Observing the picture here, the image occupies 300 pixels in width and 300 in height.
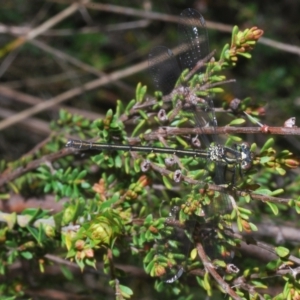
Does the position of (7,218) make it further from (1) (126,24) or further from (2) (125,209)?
(1) (126,24)

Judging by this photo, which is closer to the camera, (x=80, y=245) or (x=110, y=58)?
(x=80, y=245)

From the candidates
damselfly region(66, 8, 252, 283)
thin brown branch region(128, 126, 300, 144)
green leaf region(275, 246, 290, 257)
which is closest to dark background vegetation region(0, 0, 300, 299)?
damselfly region(66, 8, 252, 283)

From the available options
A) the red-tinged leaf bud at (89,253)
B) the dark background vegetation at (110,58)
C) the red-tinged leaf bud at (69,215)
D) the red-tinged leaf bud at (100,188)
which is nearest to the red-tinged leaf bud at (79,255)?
the red-tinged leaf bud at (89,253)

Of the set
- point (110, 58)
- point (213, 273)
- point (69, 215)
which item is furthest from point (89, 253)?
point (110, 58)

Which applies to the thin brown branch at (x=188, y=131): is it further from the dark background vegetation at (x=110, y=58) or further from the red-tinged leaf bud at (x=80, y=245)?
the dark background vegetation at (x=110, y=58)

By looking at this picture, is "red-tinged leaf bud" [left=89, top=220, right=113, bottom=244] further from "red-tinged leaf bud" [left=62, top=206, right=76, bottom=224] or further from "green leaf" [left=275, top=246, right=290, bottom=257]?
"green leaf" [left=275, top=246, right=290, bottom=257]

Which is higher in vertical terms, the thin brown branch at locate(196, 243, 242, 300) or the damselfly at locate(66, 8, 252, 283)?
the damselfly at locate(66, 8, 252, 283)

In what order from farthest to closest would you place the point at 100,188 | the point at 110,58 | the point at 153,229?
the point at 110,58 < the point at 100,188 < the point at 153,229

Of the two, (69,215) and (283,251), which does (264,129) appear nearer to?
(283,251)
